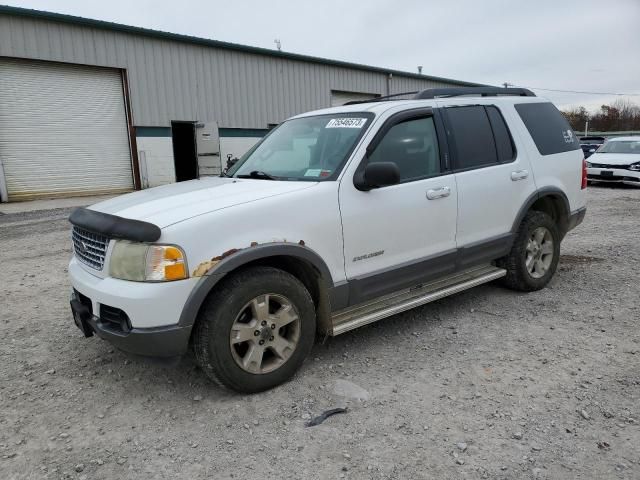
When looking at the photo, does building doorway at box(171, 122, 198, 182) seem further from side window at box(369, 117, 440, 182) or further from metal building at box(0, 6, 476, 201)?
side window at box(369, 117, 440, 182)

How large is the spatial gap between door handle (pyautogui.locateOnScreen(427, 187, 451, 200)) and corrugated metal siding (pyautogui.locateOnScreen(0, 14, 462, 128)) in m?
14.9

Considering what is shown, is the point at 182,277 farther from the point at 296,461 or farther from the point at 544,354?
the point at 544,354

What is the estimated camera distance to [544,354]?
364 cm

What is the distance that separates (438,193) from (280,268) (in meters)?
1.47

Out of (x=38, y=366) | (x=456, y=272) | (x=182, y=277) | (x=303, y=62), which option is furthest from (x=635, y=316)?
(x=303, y=62)

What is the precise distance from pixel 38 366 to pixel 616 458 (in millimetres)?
3834

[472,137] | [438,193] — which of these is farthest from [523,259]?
[438,193]

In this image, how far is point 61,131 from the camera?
15.5 metres

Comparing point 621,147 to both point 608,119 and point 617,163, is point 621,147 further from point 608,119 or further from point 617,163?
point 608,119

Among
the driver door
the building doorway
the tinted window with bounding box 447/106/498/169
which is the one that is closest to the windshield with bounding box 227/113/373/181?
the driver door

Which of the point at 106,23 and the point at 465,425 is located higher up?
the point at 106,23

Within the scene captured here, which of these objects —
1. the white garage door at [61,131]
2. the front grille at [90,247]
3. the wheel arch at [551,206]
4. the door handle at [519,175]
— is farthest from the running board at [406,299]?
the white garage door at [61,131]

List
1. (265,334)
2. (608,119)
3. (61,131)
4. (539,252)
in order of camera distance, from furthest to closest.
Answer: (608,119), (61,131), (539,252), (265,334)

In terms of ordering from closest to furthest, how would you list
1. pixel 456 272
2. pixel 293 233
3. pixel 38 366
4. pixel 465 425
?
1. pixel 465 425
2. pixel 293 233
3. pixel 38 366
4. pixel 456 272
